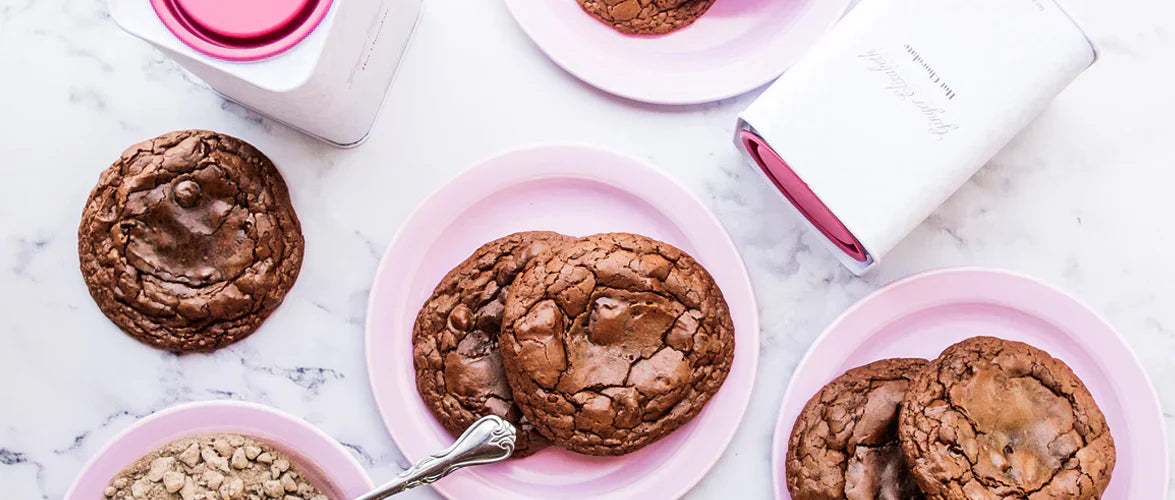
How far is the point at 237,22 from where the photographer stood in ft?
4.16

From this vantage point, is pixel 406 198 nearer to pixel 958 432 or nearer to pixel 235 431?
A: pixel 235 431

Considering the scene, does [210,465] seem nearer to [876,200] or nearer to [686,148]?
[686,148]

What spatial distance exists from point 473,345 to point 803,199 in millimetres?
633

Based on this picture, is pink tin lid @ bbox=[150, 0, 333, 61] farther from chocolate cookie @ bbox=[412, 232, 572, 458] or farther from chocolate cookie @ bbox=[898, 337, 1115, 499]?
chocolate cookie @ bbox=[898, 337, 1115, 499]

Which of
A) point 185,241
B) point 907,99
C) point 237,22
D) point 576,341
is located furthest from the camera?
point 185,241

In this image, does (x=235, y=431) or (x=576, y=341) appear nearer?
(x=576, y=341)

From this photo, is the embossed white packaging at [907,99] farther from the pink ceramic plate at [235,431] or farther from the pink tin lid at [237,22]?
the pink ceramic plate at [235,431]

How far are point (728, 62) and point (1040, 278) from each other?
0.70 m

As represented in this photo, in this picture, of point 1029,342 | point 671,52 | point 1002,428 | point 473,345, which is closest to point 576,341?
point 473,345

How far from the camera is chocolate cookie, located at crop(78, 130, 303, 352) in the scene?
1663mm

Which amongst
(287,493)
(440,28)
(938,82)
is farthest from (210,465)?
(938,82)

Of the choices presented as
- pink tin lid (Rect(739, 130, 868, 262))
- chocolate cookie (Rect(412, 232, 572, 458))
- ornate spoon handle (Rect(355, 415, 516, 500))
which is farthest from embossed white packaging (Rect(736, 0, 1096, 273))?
ornate spoon handle (Rect(355, 415, 516, 500))

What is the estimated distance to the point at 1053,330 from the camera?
1.71 meters

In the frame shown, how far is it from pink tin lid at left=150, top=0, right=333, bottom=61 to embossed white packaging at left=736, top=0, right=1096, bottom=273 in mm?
698
